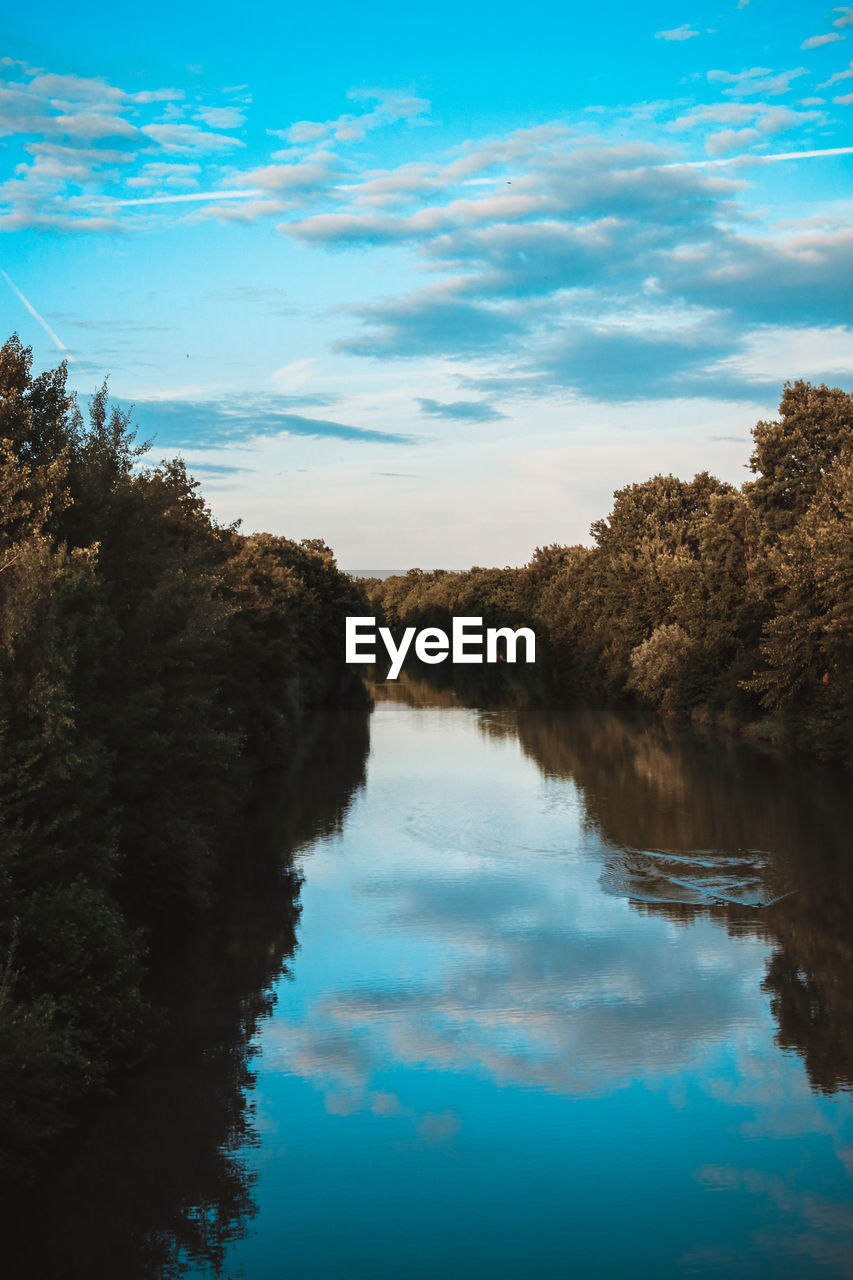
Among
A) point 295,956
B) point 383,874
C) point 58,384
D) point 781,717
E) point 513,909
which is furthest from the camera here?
point 781,717

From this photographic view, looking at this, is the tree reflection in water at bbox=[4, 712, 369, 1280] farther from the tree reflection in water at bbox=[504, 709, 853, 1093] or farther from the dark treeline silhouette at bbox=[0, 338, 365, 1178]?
the tree reflection in water at bbox=[504, 709, 853, 1093]

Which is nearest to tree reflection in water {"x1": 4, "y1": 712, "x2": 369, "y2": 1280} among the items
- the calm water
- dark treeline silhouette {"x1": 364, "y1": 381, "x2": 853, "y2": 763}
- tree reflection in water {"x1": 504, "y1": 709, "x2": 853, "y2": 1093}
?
the calm water

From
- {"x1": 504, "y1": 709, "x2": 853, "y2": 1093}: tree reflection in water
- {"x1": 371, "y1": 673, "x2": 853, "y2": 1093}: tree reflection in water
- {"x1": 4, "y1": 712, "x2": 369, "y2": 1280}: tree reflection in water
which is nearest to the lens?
{"x1": 4, "y1": 712, "x2": 369, "y2": 1280}: tree reflection in water

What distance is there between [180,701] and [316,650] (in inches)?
2785

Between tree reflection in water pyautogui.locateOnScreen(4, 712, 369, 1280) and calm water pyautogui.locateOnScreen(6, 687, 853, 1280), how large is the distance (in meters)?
0.04

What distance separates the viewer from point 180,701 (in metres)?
21.5

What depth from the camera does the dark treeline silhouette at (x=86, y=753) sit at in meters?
14.4

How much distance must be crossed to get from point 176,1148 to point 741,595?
164ft

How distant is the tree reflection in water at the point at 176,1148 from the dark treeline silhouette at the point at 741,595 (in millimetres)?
28435

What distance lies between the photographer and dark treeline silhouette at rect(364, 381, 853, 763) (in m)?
45.2

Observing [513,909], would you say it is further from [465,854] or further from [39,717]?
[39,717]

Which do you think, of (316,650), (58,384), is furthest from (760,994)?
(316,650)

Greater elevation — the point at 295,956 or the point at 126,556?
the point at 126,556

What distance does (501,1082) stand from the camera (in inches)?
631
